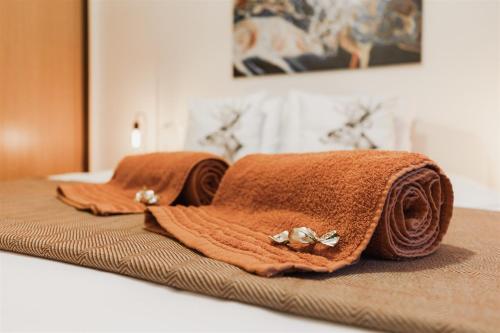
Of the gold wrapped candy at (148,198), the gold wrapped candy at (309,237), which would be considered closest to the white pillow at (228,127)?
the gold wrapped candy at (148,198)

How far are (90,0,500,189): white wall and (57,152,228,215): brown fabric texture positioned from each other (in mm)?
1249

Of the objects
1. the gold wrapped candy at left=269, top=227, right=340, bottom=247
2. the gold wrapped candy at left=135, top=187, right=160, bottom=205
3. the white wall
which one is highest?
the white wall

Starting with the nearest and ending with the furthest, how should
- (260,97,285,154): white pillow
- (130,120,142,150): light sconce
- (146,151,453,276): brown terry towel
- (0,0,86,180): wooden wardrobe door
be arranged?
1. (146,151,453,276): brown terry towel
2. (260,97,285,154): white pillow
3. (0,0,86,180): wooden wardrobe door
4. (130,120,142,150): light sconce

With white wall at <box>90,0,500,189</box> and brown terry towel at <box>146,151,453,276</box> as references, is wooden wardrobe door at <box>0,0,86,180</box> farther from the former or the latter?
brown terry towel at <box>146,151,453,276</box>

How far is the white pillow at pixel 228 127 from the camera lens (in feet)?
7.22

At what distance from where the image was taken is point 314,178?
841 millimetres

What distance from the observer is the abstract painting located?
236cm

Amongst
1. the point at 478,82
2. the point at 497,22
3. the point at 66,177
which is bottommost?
the point at 66,177

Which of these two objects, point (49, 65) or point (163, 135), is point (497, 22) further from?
point (49, 65)

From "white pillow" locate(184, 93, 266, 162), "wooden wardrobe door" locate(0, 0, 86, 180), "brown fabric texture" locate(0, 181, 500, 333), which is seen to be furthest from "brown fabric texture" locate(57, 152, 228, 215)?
"wooden wardrobe door" locate(0, 0, 86, 180)

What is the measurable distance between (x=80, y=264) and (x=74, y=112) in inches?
113

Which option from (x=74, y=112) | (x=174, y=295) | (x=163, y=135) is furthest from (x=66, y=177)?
(x=174, y=295)

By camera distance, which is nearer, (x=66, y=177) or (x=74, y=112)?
(x=66, y=177)

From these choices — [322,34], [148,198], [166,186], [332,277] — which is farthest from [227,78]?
[332,277]
